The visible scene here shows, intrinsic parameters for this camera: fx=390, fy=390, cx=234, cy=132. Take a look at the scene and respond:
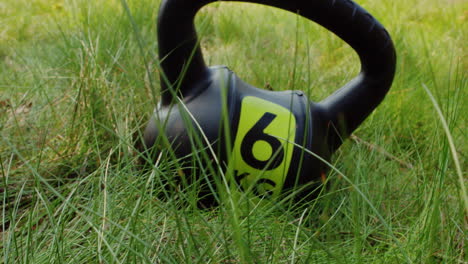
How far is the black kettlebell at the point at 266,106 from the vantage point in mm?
850

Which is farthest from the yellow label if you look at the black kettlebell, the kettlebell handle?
the kettlebell handle

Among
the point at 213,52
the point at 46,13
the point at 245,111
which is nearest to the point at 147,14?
the point at 213,52

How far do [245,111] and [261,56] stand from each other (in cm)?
104

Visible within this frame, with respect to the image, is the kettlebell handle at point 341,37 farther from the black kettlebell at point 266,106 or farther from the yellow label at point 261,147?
the yellow label at point 261,147

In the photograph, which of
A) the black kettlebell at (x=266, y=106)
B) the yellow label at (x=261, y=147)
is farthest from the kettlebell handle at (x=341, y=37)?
the yellow label at (x=261, y=147)

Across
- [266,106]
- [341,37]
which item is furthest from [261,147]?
[341,37]

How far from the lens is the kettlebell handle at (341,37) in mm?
838

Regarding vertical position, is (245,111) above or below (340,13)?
below

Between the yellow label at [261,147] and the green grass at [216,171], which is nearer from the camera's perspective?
the green grass at [216,171]

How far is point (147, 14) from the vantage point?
6.14ft

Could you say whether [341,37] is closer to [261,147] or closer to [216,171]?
[261,147]

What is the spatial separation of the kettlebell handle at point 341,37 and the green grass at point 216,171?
0.09 metres

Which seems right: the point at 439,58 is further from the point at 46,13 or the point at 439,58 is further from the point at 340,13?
the point at 46,13

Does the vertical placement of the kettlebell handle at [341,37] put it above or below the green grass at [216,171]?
above
